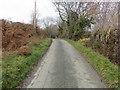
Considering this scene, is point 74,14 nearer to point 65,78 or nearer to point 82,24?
point 82,24

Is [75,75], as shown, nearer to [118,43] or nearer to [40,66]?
[40,66]

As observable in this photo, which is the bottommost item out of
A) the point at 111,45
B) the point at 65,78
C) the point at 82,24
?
the point at 65,78

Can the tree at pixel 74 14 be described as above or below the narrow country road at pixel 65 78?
above

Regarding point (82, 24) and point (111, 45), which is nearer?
point (111, 45)

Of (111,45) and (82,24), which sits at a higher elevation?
(82,24)

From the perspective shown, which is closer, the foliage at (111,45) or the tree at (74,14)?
the foliage at (111,45)

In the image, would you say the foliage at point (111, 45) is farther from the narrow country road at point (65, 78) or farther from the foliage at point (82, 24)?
the foliage at point (82, 24)

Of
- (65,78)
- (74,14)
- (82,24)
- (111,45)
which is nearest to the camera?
(65,78)

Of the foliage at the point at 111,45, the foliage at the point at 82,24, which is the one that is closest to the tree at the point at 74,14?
the foliage at the point at 82,24

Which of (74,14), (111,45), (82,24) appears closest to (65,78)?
(111,45)

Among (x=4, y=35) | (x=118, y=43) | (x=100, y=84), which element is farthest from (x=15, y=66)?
(x=4, y=35)

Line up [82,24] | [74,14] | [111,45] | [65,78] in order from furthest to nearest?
[74,14] < [82,24] < [111,45] < [65,78]

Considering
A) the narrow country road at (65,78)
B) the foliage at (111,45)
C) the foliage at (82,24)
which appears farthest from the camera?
the foliage at (82,24)

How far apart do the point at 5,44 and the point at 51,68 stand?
834 cm
